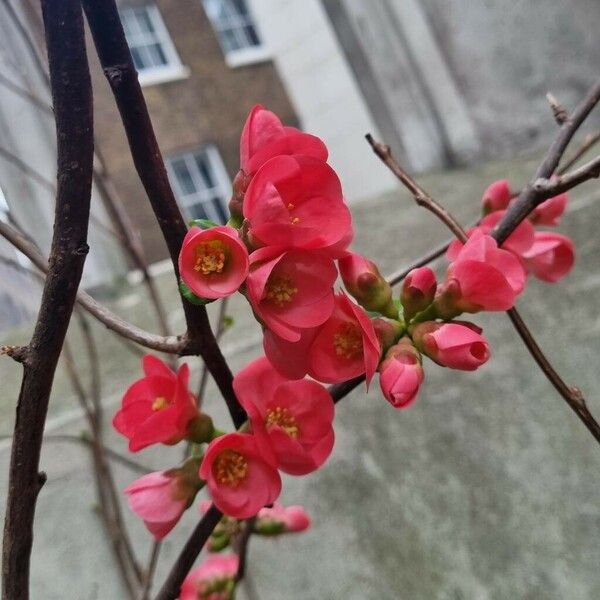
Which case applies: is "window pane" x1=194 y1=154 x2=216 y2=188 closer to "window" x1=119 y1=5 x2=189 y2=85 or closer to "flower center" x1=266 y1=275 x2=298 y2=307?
"window" x1=119 y1=5 x2=189 y2=85

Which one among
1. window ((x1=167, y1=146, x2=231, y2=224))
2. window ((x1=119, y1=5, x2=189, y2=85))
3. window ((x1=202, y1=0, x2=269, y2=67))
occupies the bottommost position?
window ((x1=167, y1=146, x2=231, y2=224))

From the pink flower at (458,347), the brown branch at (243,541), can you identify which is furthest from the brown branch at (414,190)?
the brown branch at (243,541)

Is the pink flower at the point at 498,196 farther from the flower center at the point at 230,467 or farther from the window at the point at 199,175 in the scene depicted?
the window at the point at 199,175

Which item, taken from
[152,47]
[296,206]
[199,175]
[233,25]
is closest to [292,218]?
[296,206]

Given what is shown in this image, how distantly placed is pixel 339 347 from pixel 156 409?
9cm

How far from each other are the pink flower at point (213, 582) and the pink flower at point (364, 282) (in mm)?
252

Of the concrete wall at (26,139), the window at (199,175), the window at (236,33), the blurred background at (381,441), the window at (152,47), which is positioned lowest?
the blurred background at (381,441)

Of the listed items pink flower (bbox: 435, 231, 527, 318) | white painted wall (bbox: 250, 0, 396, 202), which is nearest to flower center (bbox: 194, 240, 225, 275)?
pink flower (bbox: 435, 231, 527, 318)

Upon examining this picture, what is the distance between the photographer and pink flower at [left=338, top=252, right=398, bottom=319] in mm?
261

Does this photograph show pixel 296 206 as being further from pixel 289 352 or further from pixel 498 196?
pixel 498 196

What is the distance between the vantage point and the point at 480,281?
24 cm

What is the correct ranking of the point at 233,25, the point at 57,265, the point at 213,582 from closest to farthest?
the point at 57,265
the point at 213,582
the point at 233,25

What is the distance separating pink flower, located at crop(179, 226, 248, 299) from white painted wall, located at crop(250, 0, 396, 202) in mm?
1560

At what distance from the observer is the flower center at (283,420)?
25 cm
